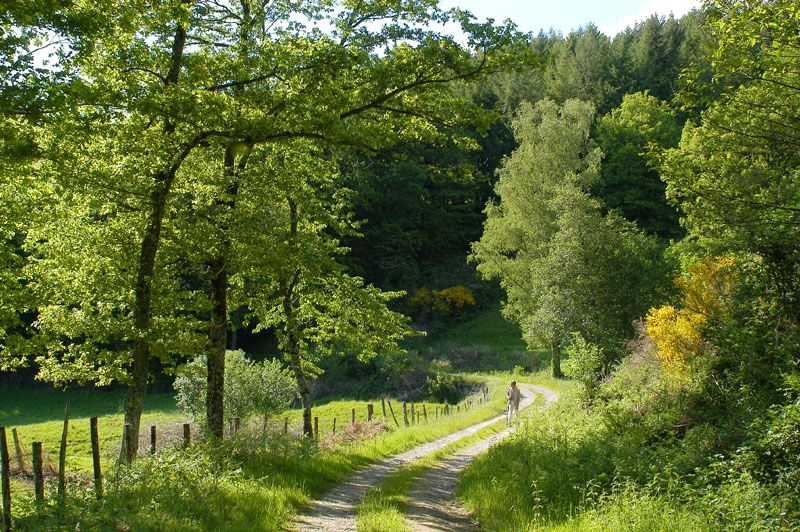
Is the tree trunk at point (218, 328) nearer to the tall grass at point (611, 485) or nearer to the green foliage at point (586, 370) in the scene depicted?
the tall grass at point (611, 485)

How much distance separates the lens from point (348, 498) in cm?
988

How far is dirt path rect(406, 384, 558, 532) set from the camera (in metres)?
8.48

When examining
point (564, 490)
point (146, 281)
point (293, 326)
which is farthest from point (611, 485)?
point (293, 326)

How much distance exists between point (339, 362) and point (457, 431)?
27826 millimetres

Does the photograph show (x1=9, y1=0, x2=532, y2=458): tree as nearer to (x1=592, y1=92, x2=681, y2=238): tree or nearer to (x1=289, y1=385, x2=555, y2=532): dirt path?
(x1=289, y1=385, x2=555, y2=532): dirt path

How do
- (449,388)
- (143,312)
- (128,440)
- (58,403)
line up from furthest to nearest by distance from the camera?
(58,403) < (449,388) < (143,312) < (128,440)

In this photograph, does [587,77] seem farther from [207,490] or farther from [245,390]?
[207,490]

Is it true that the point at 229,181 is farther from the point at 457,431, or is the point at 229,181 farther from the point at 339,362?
the point at 339,362

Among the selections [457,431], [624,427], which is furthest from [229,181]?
[457,431]

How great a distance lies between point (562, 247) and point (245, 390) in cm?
1710

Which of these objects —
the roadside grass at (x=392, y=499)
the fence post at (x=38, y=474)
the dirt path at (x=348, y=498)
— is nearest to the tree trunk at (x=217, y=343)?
the dirt path at (x=348, y=498)

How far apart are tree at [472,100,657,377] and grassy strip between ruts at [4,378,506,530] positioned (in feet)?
52.9

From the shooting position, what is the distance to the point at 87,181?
10.2 metres

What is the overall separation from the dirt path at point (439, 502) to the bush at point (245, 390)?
1504 cm
